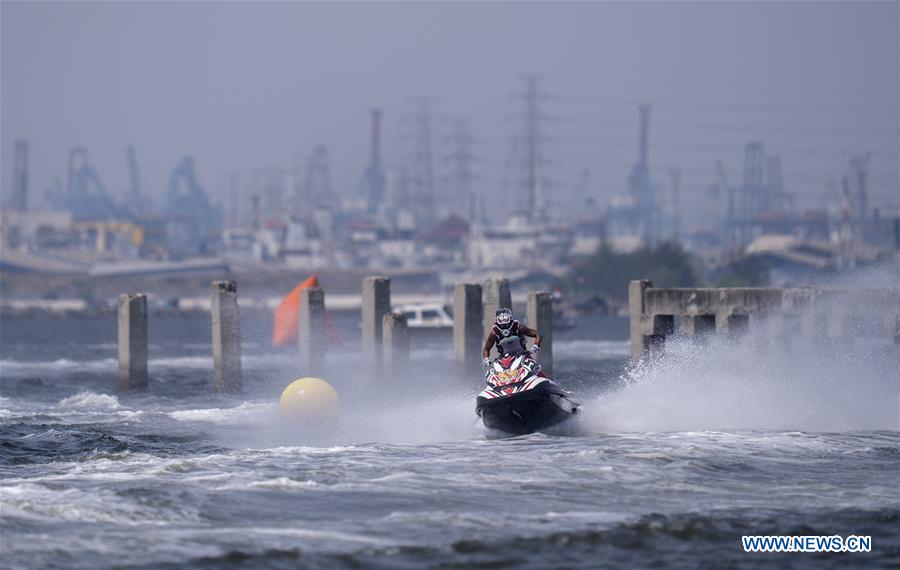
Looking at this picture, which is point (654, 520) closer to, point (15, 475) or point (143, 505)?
point (143, 505)

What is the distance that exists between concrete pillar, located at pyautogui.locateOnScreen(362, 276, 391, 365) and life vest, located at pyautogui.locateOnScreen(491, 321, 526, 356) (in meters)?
9.89

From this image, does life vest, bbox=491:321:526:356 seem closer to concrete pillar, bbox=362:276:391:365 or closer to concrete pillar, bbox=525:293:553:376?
concrete pillar, bbox=525:293:553:376

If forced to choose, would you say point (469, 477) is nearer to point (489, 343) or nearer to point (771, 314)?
point (489, 343)

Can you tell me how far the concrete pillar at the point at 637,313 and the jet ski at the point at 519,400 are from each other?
696 cm

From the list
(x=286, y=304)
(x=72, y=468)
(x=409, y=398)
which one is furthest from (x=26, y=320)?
(x=72, y=468)

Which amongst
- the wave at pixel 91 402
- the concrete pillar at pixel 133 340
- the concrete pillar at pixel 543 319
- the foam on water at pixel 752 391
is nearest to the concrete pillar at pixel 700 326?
the foam on water at pixel 752 391

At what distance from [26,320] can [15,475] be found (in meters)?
131

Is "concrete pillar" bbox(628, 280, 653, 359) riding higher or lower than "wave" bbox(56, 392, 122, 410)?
higher

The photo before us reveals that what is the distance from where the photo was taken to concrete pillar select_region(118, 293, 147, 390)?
33.1m

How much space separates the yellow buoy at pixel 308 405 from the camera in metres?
25.4

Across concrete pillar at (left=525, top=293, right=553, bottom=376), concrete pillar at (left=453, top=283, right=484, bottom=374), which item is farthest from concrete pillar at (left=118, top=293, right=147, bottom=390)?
concrete pillar at (left=525, top=293, right=553, bottom=376)

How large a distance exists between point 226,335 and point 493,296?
6.13m

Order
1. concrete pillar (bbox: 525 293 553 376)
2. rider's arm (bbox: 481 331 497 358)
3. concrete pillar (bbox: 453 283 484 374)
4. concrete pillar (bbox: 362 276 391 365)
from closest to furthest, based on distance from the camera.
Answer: rider's arm (bbox: 481 331 497 358) → concrete pillar (bbox: 453 283 484 374) → concrete pillar (bbox: 525 293 553 376) → concrete pillar (bbox: 362 276 391 365)

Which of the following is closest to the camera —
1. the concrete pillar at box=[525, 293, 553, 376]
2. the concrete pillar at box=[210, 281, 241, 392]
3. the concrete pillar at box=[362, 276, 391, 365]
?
the concrete pillar at box=[525, 293, 553, 376]
